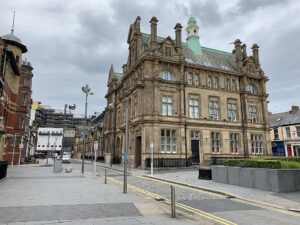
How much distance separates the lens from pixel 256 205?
34.9ft

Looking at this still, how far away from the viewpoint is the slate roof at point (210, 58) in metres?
37.3

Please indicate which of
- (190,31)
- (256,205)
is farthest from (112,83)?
(256,205)

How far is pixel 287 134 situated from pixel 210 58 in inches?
956

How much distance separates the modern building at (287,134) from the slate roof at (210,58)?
62.6 feet

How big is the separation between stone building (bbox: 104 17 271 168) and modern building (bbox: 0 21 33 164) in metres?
13.3

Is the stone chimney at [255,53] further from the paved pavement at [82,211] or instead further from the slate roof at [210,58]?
the paved pavement at [82,211]

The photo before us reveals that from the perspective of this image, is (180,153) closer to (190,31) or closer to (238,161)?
(238,161)

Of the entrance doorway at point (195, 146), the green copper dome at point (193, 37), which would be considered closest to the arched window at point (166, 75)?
the entrance doorway at point (195, 146)

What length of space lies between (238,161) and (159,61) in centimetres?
1991

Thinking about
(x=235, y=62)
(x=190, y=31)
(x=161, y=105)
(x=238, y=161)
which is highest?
(x=190, y=31)

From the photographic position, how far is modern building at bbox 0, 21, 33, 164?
2572cm

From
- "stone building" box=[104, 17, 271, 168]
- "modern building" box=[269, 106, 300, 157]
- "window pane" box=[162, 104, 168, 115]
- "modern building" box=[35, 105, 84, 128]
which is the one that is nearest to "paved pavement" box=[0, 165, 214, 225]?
"stone building" box=[104, 17, 271, 168]

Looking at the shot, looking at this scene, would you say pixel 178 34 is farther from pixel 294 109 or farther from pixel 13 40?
pixel 294 109

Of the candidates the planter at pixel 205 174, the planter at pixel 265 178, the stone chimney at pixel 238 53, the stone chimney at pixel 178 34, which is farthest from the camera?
the stone chimney at pixel 238 53
